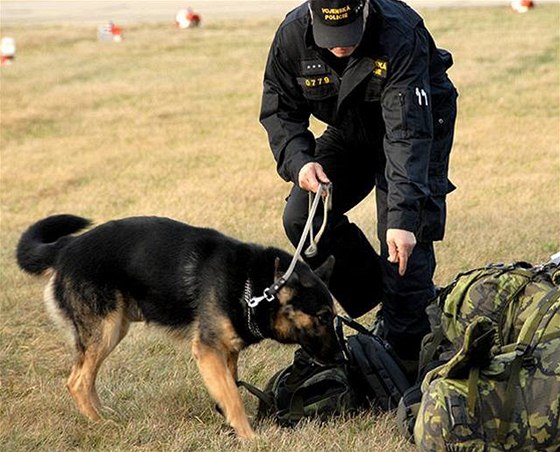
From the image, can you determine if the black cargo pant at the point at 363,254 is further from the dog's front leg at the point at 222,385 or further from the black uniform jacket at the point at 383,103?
the dog's front leg at the point at 222,385

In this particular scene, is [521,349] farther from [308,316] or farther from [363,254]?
[363,254]

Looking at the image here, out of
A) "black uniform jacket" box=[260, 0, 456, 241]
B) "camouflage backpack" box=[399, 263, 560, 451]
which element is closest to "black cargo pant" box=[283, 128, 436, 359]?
"black uniform jacket" box=[260, 0, 456, 241]

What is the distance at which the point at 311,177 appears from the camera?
16.2 feet

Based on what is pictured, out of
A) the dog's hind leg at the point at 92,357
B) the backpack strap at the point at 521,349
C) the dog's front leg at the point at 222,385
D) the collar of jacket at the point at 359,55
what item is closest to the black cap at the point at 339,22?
the collar of jacket at the point at 359,55

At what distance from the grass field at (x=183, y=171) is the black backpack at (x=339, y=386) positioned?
4.4 inches

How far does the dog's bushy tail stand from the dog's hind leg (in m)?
0.46

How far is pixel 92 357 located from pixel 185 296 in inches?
21.6

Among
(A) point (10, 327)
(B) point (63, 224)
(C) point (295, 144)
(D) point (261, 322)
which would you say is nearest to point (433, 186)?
(C) point (295, 144)

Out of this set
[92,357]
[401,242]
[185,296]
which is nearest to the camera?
[401,242]

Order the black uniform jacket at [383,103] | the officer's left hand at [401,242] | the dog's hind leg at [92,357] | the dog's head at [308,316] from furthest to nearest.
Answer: the dog's hind leg at [92,357] < the dog's head at [308,316] < the black uniform jacket at [383,103] < the officer's left hand at [401,242]

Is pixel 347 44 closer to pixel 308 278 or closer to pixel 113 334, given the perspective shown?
pixel 308 278

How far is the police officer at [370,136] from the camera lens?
15.3 ft

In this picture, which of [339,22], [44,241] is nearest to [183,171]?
[44,241]

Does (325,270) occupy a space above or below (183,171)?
above
